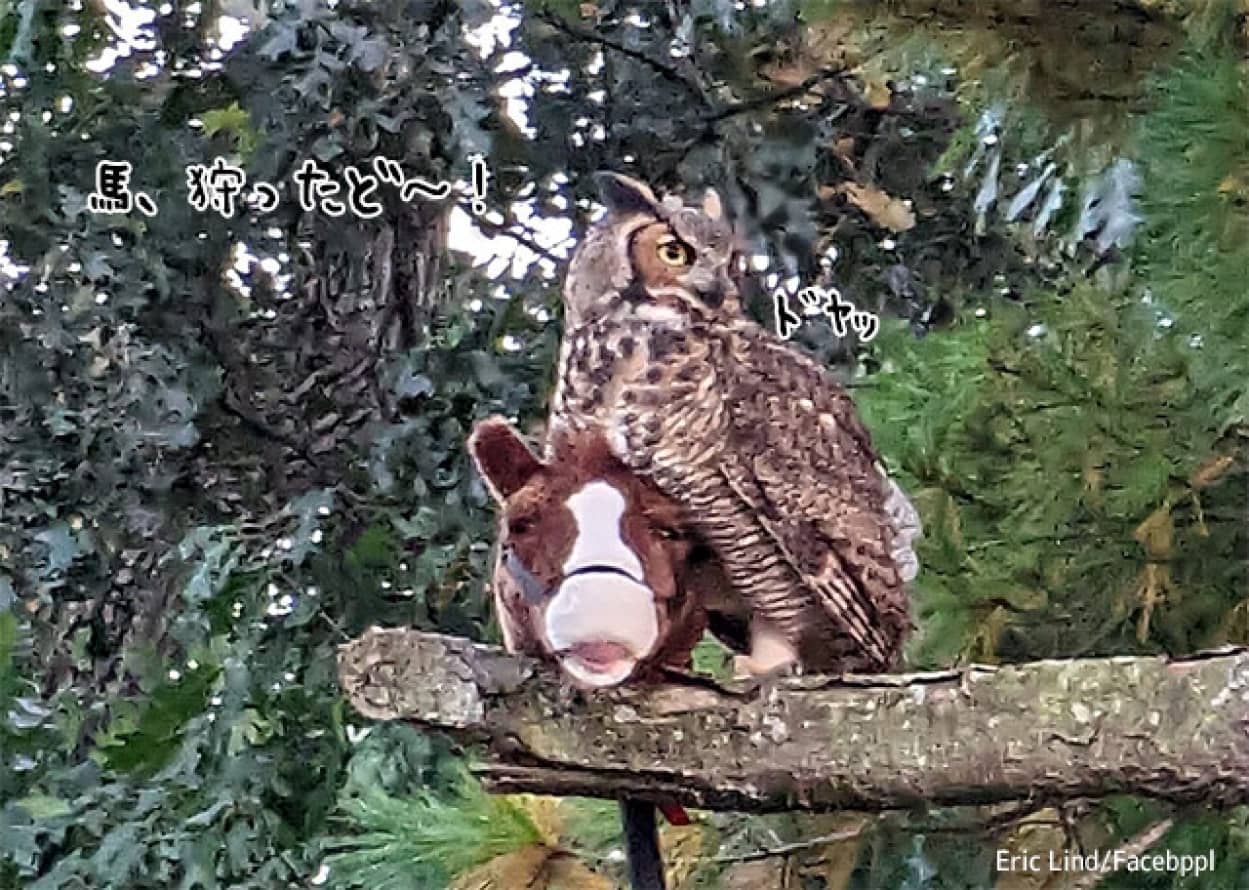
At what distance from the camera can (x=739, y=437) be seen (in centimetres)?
55

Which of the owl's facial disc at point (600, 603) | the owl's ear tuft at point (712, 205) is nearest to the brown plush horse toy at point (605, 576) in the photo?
the owl's facial disc at point (600, 603)

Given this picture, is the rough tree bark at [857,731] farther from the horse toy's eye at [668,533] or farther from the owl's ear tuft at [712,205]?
the owl's ear tuft at [712,205]

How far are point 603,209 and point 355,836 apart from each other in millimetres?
269

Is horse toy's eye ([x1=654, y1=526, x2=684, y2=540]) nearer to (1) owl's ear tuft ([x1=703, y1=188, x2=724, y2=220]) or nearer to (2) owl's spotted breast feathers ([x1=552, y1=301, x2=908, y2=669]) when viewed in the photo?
(2) owl's spotted breast feathers ([x1=552, y1=301, x2=908, y2=669])

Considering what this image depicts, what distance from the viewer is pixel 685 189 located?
0.62 m

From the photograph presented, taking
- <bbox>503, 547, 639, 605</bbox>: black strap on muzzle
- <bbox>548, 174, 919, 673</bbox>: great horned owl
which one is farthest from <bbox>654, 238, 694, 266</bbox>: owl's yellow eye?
<bbox>503, 547, 639, 605</bbox>: black strap on muzzle

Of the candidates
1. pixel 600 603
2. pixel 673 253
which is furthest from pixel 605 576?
pixel 673 253

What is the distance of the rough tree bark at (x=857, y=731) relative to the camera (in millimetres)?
553

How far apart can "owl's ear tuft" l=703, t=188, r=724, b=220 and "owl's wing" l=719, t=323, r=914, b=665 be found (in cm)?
5

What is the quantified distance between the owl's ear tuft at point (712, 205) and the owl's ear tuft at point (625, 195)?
0.02 m

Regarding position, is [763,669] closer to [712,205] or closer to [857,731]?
[857,731]

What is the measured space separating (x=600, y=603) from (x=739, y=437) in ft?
0.24

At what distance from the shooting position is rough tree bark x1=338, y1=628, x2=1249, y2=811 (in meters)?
0.55

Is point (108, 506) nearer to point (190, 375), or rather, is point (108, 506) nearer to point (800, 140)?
point (190, 375)
